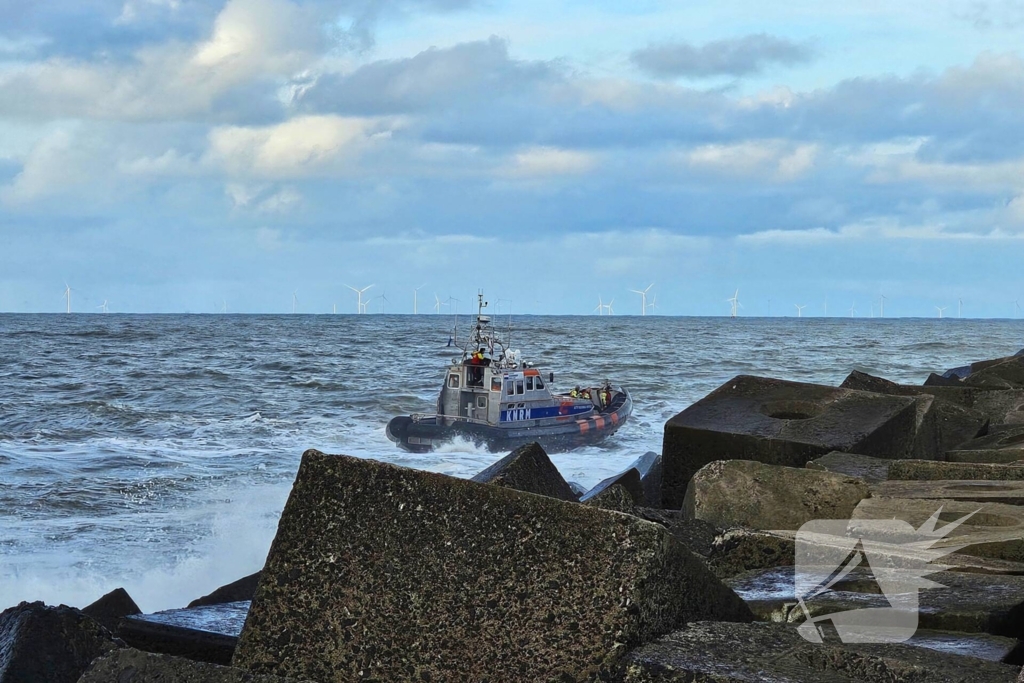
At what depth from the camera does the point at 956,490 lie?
4.80m

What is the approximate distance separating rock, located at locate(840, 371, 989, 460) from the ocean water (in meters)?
6.14

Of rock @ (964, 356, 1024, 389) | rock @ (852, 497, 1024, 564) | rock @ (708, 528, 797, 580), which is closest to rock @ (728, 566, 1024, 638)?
rock @ (708, 528, 797, 580)

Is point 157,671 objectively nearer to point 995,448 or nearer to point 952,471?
point 952,471

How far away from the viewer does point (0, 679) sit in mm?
2971

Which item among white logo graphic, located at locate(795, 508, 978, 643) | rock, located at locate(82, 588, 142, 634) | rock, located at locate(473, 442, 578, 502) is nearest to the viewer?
white logo graphic, located at locate(795, 508, 978, 643)

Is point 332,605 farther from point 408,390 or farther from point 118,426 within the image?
point 408,390

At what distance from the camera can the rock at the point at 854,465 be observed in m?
5.41

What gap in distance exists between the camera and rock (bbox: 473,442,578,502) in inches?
176

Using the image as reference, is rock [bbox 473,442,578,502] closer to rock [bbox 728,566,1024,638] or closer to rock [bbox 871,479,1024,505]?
rock [bbox 728,566,1024,638]

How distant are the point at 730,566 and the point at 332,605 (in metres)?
1.88

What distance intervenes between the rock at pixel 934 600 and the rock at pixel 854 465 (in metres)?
1.76

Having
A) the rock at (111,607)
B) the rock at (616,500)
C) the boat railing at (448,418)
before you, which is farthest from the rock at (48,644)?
the boat railing at (448,418)

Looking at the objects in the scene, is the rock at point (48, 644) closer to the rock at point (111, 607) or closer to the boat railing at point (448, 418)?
the rock at point (111, 607)

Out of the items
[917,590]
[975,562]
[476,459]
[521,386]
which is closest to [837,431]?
[975,562]
